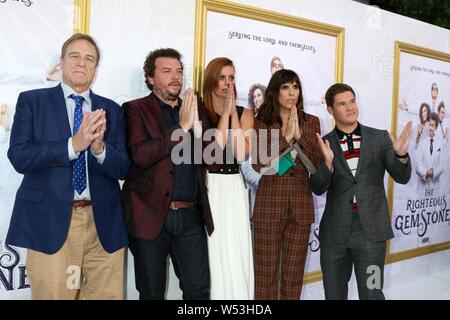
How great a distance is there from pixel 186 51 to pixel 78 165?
1.42m

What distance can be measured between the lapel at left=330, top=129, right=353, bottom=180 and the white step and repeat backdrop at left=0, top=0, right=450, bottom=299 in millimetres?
972

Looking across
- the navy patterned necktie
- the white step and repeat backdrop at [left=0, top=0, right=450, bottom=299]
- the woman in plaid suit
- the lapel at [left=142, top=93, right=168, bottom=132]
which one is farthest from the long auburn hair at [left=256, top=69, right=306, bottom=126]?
the navy patterned necktie

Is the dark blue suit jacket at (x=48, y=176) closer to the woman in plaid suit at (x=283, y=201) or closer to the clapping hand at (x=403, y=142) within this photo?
the woman in plaid suit at (x=283, y=201)

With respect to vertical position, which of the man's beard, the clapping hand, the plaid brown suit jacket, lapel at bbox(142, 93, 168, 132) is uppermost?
the man's beard

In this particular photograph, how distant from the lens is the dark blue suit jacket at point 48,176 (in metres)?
2.31

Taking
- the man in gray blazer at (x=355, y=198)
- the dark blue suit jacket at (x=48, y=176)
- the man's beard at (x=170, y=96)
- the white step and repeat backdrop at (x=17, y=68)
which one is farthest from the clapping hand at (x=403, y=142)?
the white step and repeat backdrop at (x=17, y=68)

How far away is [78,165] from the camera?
8.09 ft

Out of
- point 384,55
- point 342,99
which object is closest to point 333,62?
point 384,55

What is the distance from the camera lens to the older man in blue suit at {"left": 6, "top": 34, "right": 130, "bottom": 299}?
91.3 inches

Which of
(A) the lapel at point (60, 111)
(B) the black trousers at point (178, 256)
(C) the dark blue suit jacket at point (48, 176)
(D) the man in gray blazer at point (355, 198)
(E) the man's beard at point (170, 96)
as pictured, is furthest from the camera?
(D) the man in gray blazer at point (355, 198)

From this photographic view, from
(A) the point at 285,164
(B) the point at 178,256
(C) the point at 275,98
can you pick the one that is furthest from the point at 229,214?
(C) the point at 275,98

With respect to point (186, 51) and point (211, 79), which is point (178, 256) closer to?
point (211, 79)

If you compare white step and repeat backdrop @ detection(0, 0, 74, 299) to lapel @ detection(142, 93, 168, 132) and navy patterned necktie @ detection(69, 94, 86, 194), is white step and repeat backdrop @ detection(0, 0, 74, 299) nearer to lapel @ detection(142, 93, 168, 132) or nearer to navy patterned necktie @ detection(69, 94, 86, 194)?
navy patterned necktie @ detection(69, 94, 86, 194)

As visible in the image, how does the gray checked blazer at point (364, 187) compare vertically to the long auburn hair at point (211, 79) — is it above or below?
below
